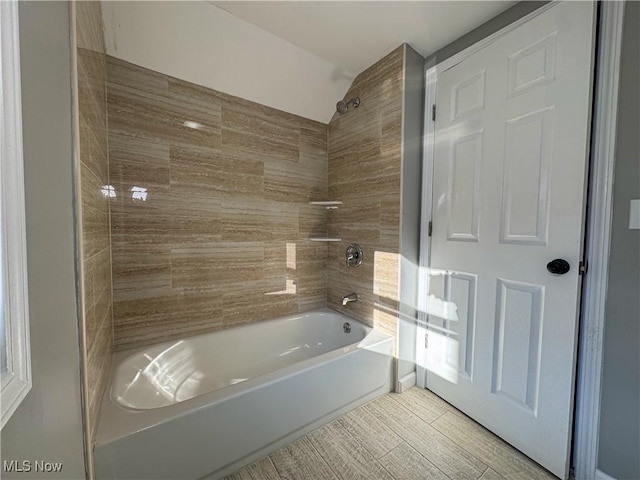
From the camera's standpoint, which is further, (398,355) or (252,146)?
(252,146)

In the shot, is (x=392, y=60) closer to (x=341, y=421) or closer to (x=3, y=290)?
(x=3, y=290)

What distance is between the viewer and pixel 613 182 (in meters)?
0.99

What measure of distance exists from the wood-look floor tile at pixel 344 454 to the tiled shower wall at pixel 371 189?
0.69 m

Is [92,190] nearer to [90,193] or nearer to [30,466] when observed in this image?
[90,193]

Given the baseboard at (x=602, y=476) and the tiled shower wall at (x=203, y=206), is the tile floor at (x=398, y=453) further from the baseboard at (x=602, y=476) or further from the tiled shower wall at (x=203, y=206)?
the tiled shower wall at (x=203, y=206)

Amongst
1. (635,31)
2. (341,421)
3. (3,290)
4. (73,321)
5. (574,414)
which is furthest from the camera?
(341,421)

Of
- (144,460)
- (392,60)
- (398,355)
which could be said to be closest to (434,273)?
(398,355)

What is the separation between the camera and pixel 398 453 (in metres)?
1.26

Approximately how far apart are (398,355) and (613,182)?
1.41 m

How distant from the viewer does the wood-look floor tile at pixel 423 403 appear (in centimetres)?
154

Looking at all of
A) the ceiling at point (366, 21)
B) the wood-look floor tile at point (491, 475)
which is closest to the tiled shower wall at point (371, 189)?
the ceiling at point (366, 21)

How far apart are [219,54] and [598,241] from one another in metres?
2.19

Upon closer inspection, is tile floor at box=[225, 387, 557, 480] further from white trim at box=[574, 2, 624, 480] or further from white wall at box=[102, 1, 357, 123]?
white wall at box=[102, 1, 357, 123]

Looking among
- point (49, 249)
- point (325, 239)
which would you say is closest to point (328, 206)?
point (325, 239)
